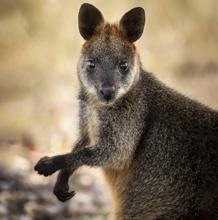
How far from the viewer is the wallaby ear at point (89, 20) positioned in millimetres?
4055

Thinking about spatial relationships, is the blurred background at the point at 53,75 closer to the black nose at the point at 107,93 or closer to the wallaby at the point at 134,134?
the wallaby at the point at 134,134

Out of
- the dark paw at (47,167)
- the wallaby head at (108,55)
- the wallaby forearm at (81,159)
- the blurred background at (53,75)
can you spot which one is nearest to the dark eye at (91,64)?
the wallaby head at (108,55)

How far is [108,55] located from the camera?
13.1 ft

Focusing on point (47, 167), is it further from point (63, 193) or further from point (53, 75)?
point (53, 75)

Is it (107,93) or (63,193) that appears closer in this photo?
(107,93)

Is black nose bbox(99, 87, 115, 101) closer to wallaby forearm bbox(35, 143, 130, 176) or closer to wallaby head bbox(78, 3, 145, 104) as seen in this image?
wallaby head bbox(78, 3, 145, 104)

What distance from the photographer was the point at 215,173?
3.88m

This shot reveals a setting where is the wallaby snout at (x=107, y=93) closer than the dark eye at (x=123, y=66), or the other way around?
the wallaby snout at (x=107, y=93)

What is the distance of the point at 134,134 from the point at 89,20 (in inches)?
26.2

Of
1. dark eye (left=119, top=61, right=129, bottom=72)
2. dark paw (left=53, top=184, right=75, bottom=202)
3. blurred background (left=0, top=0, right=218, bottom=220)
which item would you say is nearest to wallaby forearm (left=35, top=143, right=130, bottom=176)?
dark paw (left=53, top=184, right=75, bottom=202)

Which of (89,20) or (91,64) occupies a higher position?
(89,20)

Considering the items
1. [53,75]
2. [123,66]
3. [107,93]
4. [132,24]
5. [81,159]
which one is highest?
[53,75]

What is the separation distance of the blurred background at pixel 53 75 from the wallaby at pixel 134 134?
1710mm

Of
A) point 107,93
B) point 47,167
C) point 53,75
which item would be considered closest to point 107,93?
point 107,93
